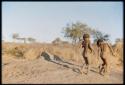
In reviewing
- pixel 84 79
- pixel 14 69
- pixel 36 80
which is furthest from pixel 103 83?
pixel 14 69

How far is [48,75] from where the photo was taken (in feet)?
35.9

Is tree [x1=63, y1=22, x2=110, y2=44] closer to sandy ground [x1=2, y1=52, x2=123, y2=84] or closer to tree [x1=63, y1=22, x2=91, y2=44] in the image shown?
tree [x1=63, y1=22, x2=91, y2=44]

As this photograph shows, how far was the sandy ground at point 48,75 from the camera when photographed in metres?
10.2

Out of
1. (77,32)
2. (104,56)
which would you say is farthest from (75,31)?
(104,56)

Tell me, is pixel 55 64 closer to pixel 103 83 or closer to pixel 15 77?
pixel 15 77

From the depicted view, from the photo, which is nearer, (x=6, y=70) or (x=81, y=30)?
(x=6, y=70)

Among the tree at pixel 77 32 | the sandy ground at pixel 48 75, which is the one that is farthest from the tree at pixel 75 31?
the sandy ground at pixel 48 75

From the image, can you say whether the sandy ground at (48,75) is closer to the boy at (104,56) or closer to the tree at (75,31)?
the boy at (104,56)

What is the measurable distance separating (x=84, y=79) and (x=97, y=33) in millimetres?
18747

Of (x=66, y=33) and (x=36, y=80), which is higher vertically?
(x=66, y=33)

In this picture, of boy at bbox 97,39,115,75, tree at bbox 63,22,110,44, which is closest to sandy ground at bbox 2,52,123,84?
boy at bbox 97,39,115,75

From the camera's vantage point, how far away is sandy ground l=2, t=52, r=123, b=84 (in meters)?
10.2

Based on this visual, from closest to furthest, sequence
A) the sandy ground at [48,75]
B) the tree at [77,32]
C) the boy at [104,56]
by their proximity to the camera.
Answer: the sandy ground at [48,75], the boy at [104,56], the tree at [77,32]

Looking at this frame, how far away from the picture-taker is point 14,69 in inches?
490
